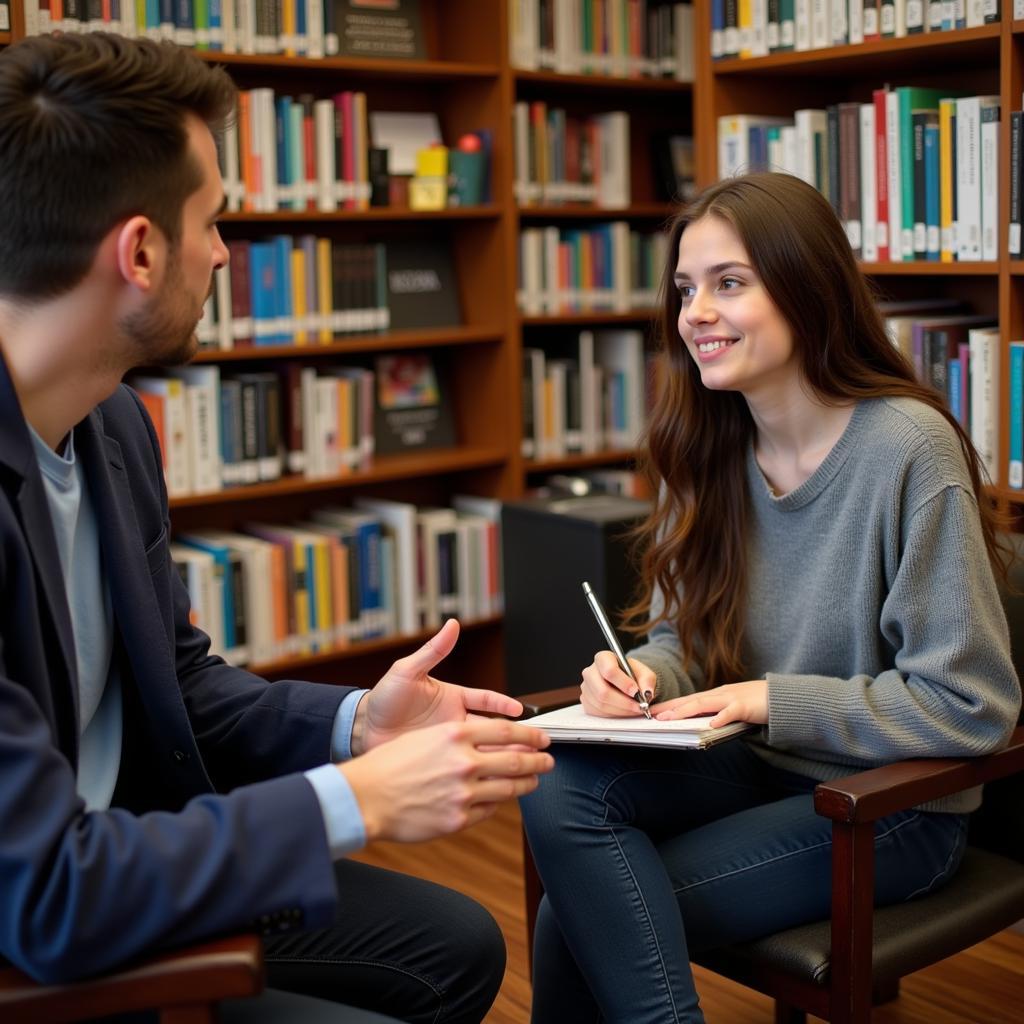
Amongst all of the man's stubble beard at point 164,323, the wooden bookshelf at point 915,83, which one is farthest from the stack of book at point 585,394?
the man's stubble beard at point 164,323

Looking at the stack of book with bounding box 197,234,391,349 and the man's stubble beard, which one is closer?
the man's stubble beard

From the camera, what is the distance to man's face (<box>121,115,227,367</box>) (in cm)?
137

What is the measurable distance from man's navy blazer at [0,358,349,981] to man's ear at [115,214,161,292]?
0.16 m

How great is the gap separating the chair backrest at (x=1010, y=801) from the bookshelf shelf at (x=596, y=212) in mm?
2102

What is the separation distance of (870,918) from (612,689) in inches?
17.8

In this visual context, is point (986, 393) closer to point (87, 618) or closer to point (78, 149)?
point (87, 618)

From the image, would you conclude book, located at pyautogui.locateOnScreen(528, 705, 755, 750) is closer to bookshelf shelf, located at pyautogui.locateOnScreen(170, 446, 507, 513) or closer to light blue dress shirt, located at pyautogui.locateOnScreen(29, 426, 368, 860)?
light blue dress shirt, located at pyautogui.locateOnScreen(29, 426, 368, 860)

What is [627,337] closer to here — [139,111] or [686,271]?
[686,271]

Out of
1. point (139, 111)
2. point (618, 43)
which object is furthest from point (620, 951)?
point (618, 43)

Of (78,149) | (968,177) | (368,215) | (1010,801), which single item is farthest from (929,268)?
(78,149)

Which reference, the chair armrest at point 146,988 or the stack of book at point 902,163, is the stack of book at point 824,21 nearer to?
the stack of book at point 902,163

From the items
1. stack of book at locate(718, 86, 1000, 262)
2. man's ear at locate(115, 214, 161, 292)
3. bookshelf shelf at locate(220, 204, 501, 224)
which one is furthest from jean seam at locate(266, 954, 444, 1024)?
bookshelf shelf at locate(220, 204, 501, 224)

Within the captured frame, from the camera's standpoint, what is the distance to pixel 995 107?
2742 millimetres

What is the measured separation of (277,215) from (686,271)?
1.75 metres
